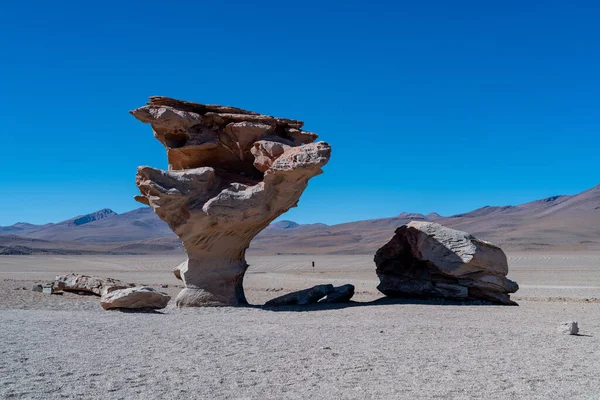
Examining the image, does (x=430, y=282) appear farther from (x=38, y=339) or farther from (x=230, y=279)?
(x=38, y=339)

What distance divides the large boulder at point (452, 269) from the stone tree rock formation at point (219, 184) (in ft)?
13.1

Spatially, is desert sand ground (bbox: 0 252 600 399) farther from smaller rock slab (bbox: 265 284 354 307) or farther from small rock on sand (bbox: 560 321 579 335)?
smaller rock slab (bbox: 265 284 354 307)

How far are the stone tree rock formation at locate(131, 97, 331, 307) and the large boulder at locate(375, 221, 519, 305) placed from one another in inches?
158

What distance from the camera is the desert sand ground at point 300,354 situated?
6.43m

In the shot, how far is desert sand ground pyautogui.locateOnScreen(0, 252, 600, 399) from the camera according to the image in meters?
6.43

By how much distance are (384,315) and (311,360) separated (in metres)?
5.24

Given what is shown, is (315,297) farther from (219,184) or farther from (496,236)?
(496,236)

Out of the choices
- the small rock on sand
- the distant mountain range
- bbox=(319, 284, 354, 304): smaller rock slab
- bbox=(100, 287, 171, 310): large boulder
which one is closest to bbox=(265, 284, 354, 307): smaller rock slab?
bbox=(319, 284, 354, 304): smaller rock slab

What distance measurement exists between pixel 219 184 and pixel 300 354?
27.2ft

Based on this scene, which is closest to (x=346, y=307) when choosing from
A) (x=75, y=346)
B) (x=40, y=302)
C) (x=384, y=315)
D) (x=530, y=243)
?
(x=384, y=315)

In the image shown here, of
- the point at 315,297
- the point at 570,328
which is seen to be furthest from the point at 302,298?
the point at 570,328

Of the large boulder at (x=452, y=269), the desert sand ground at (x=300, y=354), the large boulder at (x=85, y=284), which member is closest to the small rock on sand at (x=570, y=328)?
the desert sand ground at (x=300, y=354)

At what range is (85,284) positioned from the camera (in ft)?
60.8

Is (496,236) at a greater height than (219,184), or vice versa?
(496,236)
